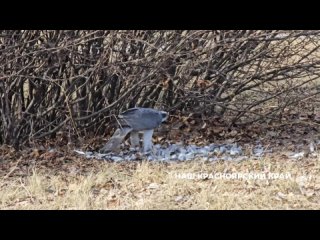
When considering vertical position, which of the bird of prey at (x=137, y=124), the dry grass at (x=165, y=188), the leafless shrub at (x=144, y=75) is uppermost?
the leafless shrub at (x=144, y=75)

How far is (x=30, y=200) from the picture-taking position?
249 inches

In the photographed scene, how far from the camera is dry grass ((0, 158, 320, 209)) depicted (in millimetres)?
6000

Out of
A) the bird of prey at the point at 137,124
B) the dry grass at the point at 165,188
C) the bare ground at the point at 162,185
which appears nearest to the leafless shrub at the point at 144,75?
the bird of prey at the point at 137,124

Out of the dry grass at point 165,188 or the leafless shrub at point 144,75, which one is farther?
the leafless shrub at point 144,75

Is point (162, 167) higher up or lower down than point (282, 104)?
lower down

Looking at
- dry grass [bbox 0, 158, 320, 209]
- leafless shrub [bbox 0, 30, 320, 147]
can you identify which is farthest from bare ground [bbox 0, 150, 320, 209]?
leafless shrub [bbox 0, 30, 320, 147]

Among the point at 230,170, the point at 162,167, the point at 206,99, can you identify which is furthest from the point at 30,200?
the point at 206,99

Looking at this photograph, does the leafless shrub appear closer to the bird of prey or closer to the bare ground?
the bird of prey

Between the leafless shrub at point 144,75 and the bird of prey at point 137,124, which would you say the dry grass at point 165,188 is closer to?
the bird of prey at point 137,124

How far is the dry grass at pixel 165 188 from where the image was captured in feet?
19.7

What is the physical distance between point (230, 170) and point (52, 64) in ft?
8.70

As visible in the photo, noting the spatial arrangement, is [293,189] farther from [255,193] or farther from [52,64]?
[52,64]

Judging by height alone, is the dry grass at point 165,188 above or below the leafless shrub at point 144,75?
below

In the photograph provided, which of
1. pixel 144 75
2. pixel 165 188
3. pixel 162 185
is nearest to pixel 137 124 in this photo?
pixel 144 75
